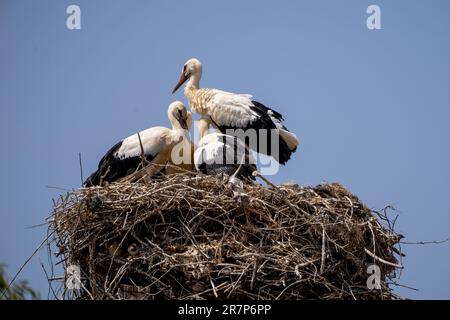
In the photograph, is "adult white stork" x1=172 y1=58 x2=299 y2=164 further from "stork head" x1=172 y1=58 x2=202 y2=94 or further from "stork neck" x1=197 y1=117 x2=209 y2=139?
"stork head" x1=172 y1=58 x2=202 y2=94

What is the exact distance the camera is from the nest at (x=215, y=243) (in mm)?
8492

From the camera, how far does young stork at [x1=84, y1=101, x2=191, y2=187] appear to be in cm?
1042

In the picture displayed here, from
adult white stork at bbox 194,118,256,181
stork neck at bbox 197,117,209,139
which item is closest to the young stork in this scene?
adult white stork at bbox 194,118,256,181

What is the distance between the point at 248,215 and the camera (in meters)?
8.88

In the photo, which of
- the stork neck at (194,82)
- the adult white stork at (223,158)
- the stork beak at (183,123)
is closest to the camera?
→ the adult white stork at (223,158)

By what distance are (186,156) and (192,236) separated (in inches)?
73.4

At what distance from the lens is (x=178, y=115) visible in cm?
1087

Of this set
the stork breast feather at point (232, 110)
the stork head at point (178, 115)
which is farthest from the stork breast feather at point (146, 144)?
the stork breast feather at point (232, 110)

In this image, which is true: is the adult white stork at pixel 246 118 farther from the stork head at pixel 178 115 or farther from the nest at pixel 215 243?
the nest at pixel 215 243

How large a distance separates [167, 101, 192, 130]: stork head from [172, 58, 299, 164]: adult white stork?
490mm

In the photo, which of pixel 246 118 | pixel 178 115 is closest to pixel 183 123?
pixel 178 115

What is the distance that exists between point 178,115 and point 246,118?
749 millimetres

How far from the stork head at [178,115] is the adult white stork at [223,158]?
409mm

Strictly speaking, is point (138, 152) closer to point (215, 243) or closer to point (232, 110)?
Result: point (232, 110)
